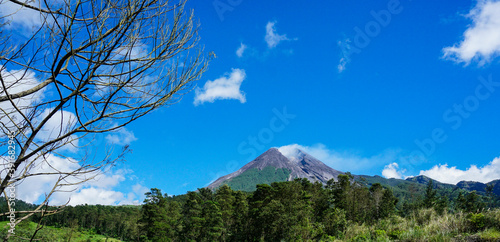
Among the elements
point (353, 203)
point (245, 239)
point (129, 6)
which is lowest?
point (245, 239)

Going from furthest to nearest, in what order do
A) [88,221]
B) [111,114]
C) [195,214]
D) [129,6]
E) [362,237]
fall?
[88,221] → [195,214] → [362,237] → [111,114] → [129,6]

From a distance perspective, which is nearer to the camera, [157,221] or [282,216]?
[282,216]

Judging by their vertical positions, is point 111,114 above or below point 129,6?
below

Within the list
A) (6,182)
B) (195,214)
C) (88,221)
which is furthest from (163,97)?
(88,221)

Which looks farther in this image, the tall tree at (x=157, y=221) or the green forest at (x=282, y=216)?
the tall tree at (x=157, y=221)

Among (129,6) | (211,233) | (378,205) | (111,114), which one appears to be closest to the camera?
(129,6)

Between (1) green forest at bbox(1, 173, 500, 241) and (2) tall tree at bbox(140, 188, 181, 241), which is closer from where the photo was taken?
(1) green forest at bbox(1, 173, 500, 241)

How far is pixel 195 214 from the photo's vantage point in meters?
30.8

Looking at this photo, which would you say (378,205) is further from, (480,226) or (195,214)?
(480,226)

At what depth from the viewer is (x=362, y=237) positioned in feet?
30.0

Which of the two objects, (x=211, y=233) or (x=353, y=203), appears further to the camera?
(x=353, y=203)

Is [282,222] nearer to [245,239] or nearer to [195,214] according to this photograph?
[245,239]

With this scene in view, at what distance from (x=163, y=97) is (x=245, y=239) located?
28643 millimetres

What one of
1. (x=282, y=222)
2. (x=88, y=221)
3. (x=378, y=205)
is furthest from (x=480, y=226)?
(x=88, y=221)
